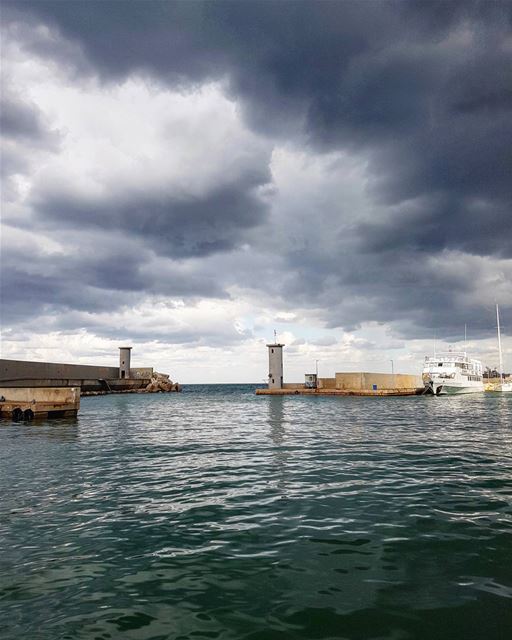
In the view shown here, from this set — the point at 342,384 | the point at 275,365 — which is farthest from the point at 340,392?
the point at 275,365

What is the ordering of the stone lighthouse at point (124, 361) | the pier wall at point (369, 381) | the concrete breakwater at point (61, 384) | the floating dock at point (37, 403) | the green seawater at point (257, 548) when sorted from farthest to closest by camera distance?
1. the stone lighthouse at point (124, 361)
2. the pier wall at point (369, 381)
3. the concrete breakwater at point (61, 384)
4. the floating dock at point (37, 403)
5. the green seawater at point (257, 548)

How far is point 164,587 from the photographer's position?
6.11 meters

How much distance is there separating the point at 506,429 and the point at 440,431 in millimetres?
4761

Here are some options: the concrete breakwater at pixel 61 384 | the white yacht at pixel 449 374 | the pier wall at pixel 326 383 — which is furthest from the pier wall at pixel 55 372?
the white yacht at pixel 449 374

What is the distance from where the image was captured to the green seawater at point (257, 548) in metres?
5.17

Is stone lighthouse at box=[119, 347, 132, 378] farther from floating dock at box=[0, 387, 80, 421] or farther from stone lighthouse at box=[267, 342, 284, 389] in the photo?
floating dock at box=[0, 387, 80, 421]

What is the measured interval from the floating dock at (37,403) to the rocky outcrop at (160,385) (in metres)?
66.7

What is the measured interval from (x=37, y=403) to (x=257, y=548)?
3150 cm

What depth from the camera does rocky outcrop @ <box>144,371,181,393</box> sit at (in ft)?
337

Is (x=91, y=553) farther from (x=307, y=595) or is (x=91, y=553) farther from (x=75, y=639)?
(x=307, y=595)

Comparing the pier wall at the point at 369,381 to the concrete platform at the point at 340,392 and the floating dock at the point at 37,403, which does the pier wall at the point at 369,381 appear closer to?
the concrete platform at the point at 340,392

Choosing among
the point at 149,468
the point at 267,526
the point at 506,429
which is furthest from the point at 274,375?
the point at 267,526

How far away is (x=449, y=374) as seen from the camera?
73.7 m

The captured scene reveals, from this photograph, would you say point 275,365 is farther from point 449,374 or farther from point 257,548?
point 257,548
